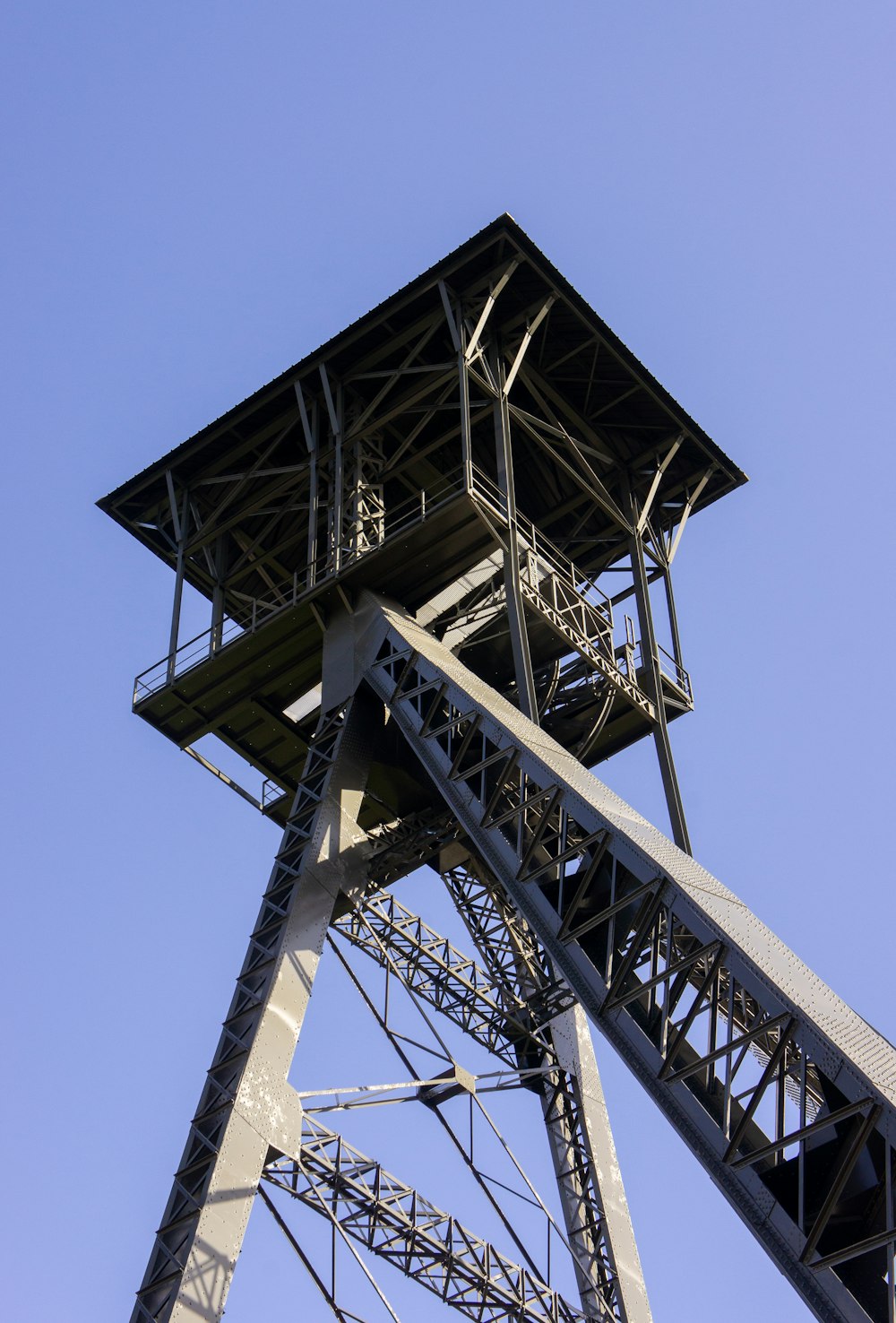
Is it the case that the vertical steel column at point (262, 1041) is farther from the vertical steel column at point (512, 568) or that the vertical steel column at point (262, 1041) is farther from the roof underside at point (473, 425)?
the roof underside at point (473, 425)

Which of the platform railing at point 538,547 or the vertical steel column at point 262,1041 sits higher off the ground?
the platform railing at point 538,547

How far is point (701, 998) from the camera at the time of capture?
11.3m

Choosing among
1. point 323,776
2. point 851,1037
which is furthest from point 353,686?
point 851,1037

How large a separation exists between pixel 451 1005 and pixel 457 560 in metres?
5.58

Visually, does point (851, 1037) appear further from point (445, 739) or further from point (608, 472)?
point (608, 472)

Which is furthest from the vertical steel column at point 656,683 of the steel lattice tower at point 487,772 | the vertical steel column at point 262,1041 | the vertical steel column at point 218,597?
the vertical steel column at point 218,597

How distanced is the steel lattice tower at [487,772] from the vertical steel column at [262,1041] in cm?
4

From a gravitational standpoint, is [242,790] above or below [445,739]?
above

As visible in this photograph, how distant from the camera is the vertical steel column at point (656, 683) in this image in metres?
19.5

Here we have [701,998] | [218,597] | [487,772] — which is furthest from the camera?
[218,597]

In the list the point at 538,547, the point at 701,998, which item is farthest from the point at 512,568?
the point at 701,998

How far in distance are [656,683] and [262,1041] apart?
25.8 ft

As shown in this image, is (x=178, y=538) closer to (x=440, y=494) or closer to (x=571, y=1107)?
(x=440, y=494)

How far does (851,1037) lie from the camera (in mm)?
10195
